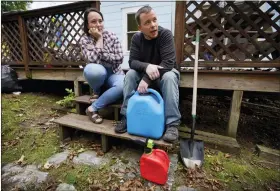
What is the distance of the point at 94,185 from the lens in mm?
1426

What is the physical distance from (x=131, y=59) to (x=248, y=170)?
1567 mm

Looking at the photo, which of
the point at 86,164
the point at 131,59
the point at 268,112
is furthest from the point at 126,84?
the point at 268,112

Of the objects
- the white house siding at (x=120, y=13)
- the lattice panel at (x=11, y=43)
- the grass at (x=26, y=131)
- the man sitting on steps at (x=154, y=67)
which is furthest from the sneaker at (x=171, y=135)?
the white house siding at (x=120, y=13)

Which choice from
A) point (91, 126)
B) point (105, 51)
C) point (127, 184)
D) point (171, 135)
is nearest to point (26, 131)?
point (91, 126)

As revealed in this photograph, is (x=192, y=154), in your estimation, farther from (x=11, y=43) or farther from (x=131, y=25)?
(x=131, y=25)

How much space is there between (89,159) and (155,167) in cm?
71

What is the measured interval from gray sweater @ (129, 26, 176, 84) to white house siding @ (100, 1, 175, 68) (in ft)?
10.3

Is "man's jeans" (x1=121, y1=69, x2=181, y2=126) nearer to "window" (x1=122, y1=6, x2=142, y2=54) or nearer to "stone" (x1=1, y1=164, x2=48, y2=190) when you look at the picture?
"stone" (x1=1, y1=164, x2=48, y2=190)

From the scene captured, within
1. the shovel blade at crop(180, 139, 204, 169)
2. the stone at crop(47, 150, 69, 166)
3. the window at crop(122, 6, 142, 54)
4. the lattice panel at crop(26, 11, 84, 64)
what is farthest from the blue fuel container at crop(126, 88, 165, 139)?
→ the window at crop(122, 6, 142, 54)

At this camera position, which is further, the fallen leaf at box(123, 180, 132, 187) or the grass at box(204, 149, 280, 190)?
the grass at box(204, 149, 280, 190)

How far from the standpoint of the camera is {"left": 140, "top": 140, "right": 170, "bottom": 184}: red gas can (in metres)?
1.38

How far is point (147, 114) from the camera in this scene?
5.13 ft

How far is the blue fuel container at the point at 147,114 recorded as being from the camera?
155 cm

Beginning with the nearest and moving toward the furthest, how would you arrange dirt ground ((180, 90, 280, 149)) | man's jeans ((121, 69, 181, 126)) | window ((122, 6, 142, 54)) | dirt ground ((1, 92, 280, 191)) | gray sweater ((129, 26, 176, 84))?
dirt ground ((1, 92, 280, 191))
man's jeans ((121, 69, 181, 126))
gray sweater ((129, 26, 176, 84))
dirt ground ((180, 90, 280, 149))
window ((122, 6, 142, 54))
